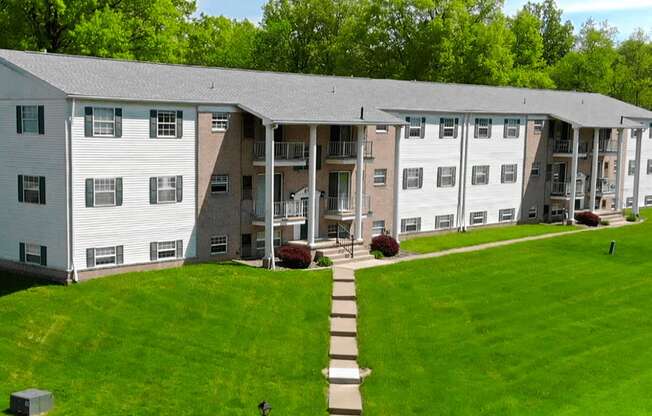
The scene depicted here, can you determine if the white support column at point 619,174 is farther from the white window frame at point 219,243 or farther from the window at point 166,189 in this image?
the window at point 166,189

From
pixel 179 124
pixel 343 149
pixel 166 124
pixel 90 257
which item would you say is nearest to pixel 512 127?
pixel 343 149

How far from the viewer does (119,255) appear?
36156 mm

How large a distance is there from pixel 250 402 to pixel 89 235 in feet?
43.8

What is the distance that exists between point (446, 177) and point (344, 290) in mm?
17458

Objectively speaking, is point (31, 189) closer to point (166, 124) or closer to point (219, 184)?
point (166, 124)

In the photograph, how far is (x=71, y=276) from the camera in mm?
34469

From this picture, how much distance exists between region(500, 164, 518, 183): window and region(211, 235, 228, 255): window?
22.9 meters

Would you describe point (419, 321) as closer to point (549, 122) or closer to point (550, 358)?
point (550, 358)

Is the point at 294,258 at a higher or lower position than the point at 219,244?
lower

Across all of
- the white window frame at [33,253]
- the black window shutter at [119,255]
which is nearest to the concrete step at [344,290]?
the black window shutter at [119,255]

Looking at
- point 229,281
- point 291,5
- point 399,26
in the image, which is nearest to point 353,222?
point 229,281

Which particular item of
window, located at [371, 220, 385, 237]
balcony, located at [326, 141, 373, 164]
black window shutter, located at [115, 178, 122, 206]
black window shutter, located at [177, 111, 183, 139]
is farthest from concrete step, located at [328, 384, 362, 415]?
window, located at [371, 220, 385, 237]

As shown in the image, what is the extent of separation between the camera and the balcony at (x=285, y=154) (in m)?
40.3

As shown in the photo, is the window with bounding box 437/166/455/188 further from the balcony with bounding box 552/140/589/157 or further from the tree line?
the tree line
